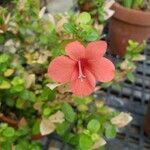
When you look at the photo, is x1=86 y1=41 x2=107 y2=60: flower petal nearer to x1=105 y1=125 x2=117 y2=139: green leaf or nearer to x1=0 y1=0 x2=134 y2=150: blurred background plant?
x1=0 y1=0 x2=134 y2=150: blurred background plant

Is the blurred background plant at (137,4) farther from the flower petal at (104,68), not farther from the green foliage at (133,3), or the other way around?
the flower petal at (104,68)

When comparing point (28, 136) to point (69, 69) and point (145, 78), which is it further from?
point (145, 78)

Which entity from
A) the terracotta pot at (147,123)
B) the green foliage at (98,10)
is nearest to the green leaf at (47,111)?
the terracotta pot at (147,123)

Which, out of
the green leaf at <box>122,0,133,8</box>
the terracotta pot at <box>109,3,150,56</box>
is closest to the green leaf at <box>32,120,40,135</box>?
the terracotta pot at <box>109,3,150,56</box>

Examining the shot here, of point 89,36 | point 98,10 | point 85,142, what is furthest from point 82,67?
point 98,10

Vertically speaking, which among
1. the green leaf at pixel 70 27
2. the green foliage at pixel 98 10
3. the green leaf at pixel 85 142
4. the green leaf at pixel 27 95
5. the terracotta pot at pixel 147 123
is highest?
the green leaf at pixel 70 27
